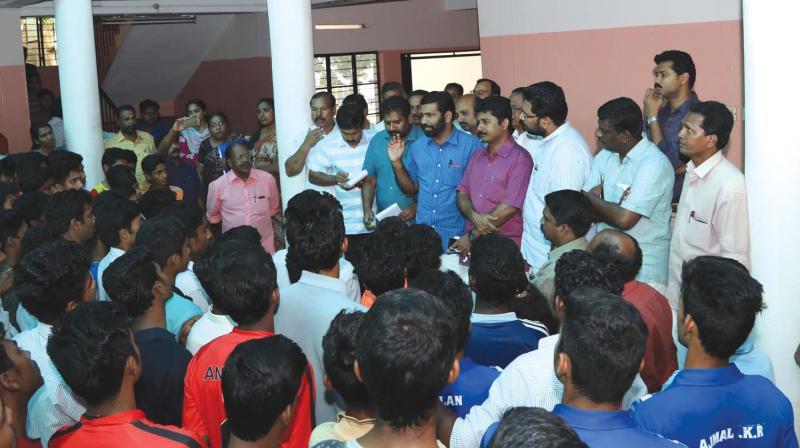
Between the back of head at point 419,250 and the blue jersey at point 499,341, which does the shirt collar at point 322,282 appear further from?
the blue jersey at point 499,341

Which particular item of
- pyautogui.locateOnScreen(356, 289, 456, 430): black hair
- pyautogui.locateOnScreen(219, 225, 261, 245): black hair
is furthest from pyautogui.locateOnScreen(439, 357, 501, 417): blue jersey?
pyautogui.locateOnScreen(219, 225, 261, 245): black hair

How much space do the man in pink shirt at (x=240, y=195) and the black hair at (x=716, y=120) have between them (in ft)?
10.9

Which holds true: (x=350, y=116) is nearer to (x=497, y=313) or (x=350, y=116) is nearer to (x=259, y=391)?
(x=497, y=313)

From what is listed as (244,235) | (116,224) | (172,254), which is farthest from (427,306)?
(116,224)

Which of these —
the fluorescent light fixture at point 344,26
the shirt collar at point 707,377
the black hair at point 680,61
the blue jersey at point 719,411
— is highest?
the fluorescent light fixture at point 344,26

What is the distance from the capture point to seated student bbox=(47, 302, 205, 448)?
252 cm

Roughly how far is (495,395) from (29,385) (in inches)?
60.6

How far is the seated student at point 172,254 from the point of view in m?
3.74

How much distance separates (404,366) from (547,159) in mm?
3206

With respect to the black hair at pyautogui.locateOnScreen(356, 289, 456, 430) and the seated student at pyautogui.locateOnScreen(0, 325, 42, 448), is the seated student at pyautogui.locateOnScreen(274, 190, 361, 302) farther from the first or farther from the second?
the black hair at pyautogui.locateOnScreen(356, 289, 456, 430)

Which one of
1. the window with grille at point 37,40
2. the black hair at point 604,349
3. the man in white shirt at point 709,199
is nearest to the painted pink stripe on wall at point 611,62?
the man in white shirt at point 709,199

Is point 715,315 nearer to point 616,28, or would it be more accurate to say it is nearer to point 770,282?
point 770,282

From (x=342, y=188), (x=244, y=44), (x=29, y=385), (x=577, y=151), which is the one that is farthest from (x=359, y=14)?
(x=29, y=385)

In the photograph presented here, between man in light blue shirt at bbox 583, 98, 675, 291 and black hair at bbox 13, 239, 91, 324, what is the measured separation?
8.70ft
